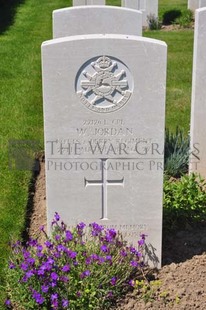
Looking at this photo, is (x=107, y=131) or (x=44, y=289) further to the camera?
(x=107, y=131)

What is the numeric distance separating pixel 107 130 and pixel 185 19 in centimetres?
1017

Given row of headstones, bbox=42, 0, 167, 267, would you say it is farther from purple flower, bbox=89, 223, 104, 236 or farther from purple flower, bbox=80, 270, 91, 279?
purple flower, bbox=80, 270, 91, 279

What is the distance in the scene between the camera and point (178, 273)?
14.8ft

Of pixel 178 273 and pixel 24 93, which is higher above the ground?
pixel 24 93

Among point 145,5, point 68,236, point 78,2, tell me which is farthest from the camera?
point 145,5

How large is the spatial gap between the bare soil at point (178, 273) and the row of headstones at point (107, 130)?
0.21 meters

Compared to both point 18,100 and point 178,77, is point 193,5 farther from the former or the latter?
point 18,100

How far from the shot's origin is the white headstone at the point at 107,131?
4016 mm

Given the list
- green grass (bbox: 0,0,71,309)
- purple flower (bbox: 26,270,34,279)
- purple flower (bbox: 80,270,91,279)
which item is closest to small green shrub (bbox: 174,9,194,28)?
green grass (bbox: 0,0,71,309)

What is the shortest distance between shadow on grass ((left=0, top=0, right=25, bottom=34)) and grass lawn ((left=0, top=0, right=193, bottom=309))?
0.14 metres

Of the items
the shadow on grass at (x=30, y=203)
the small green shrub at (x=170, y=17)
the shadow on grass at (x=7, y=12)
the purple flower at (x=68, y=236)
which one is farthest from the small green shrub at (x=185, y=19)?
the purple flower at (x=68, y=236)

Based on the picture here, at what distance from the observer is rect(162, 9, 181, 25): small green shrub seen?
559 inches

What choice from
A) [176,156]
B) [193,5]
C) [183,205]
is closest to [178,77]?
[176,156]

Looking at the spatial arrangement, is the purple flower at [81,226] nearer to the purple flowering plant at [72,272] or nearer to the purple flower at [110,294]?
the purple flowering plant at [72,272]
